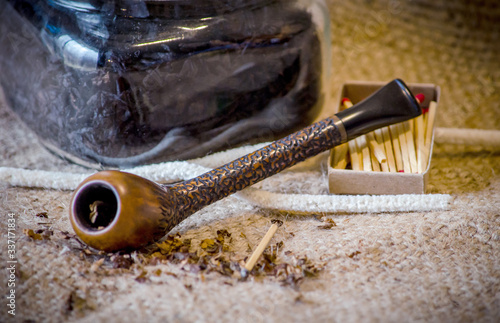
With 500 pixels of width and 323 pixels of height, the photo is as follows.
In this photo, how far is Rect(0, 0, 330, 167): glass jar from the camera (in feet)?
2.05

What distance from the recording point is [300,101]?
75 centimetres

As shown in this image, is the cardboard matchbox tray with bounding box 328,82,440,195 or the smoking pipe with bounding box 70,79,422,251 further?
the cardboard matchbox tray with bounding box 328,82,440,195

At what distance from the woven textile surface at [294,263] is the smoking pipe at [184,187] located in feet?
0.12

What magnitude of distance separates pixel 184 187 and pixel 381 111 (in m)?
0.29

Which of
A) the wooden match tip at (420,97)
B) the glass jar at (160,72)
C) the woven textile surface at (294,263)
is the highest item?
the glass jar at (160,72)

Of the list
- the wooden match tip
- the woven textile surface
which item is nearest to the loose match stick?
the woven textile surface

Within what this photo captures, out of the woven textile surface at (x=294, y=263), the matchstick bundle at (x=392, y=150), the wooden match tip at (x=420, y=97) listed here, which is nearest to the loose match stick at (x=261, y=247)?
the woven textile surface at (x=294, y=263)

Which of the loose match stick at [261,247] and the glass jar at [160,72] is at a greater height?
the glass jar at [160,72]

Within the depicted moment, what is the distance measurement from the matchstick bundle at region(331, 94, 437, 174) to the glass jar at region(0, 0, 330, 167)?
101 millimetres

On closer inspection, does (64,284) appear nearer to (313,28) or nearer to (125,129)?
(125,129)

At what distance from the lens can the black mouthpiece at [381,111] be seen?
25.8 inches

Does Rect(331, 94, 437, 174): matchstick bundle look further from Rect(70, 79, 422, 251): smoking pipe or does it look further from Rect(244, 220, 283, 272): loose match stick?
Rect(244, 220, 283, 272): loose match stick

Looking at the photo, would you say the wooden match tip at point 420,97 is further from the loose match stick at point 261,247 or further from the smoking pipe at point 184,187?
the loose match stick at point 261,247

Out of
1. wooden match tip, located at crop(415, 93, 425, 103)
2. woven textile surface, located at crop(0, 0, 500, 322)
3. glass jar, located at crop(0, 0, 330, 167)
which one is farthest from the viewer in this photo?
wooden match tip, located at crop(415, 93, 425, 103)
